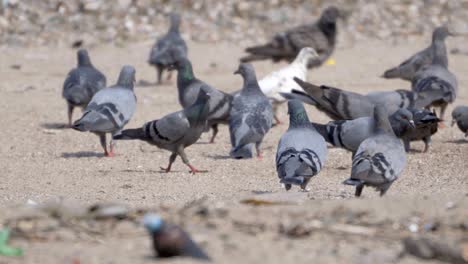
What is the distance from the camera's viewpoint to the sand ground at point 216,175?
5750 mm

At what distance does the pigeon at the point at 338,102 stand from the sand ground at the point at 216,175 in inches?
17.9

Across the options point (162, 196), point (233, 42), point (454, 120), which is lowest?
point (162, 196)

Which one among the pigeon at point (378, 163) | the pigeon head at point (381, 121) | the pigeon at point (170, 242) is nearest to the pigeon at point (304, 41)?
the pigeon head at point (381, 121)

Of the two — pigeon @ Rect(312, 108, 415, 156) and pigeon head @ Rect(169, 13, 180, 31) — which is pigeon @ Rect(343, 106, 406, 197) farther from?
pigeon head @ Rect(169, 13, 180, 31)

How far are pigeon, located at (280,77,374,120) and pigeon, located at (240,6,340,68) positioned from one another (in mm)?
4600

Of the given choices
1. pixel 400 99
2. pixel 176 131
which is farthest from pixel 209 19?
pixel 176 131

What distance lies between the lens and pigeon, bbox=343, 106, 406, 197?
27.3 feet

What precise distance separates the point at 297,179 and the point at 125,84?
409cm

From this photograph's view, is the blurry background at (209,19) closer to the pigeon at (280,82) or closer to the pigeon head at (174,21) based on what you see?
the pigeon head at (174,21)

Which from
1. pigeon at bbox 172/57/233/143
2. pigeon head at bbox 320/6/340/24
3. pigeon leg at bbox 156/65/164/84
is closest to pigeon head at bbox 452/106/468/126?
pigeon at bbox 172/57/233/143

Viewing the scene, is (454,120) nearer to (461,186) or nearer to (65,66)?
(461,186)

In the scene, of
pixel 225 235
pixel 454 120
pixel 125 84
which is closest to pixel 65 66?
pixel 125 84

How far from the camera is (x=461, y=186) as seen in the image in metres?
9.50

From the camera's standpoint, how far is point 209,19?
1989 centimetres
